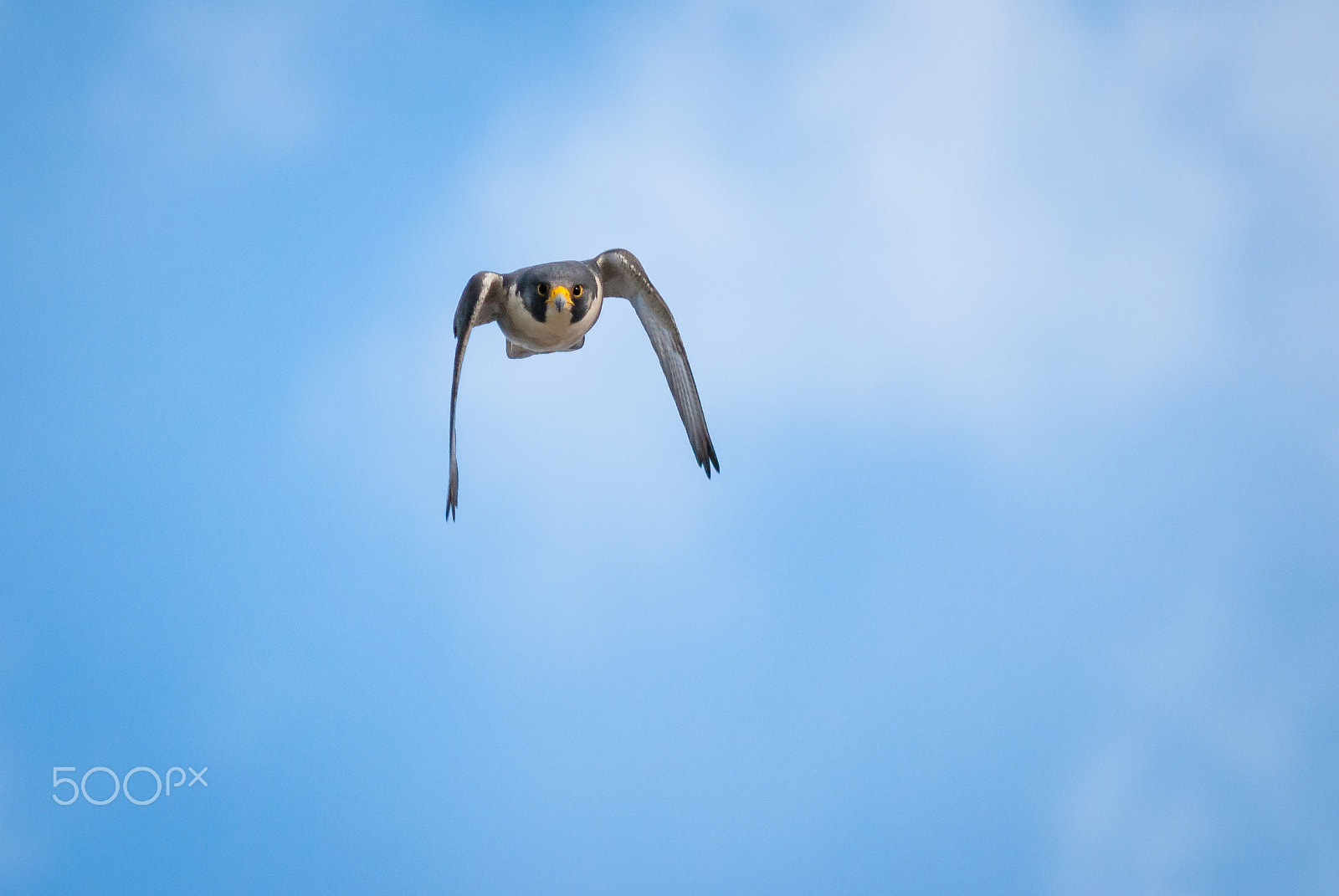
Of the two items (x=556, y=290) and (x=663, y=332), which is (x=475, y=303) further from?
(x=663, y=332)

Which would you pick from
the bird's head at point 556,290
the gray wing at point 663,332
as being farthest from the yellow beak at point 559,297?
the gray wing at point 663,332

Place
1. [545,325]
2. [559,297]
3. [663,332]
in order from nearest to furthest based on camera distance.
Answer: [559,297]
[545,325]
[663,332]

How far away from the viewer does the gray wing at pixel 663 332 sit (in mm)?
11141

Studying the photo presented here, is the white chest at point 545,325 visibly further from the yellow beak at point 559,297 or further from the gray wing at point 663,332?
the gray wing at point 663,332

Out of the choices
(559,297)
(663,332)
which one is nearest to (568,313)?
(559,297)

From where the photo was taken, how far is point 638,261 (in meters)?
11.1

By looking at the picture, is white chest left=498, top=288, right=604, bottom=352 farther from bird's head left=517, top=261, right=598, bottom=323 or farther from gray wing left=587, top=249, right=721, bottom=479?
gray wing left=587, top=249, right=721, bottom=479

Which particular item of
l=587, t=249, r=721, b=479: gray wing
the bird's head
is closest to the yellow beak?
the bird's head

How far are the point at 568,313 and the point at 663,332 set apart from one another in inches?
70.1

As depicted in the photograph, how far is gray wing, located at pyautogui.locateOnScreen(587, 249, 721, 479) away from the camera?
11.1m

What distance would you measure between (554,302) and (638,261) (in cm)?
160

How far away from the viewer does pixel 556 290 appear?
9789 mm

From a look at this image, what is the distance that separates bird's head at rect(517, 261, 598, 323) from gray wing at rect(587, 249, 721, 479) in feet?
3.59

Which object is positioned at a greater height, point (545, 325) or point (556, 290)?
point (556, 290)
